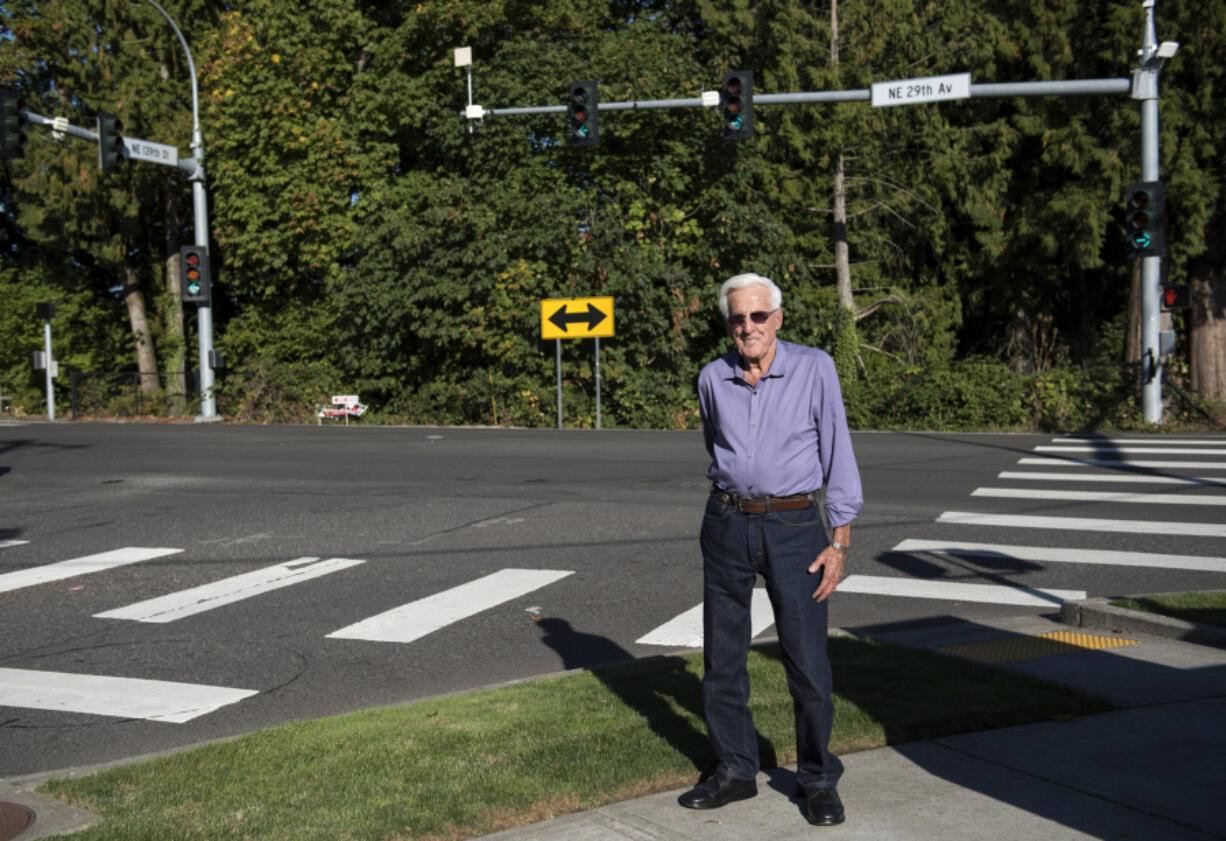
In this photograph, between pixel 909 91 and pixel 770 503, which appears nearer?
pixel 770 503

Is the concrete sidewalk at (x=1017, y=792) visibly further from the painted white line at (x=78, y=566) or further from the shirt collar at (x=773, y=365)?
the painted white line at (x=78, y=566)

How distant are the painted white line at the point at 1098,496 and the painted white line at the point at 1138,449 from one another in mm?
4162

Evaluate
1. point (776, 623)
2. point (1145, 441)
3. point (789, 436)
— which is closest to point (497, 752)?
point (776, 623)

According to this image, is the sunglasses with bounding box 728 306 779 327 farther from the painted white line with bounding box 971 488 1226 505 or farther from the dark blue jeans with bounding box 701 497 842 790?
the painted white line with bounding box 971 488 1226 505

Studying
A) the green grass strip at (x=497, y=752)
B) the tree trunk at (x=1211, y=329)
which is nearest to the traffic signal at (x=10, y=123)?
the green grass strip at (x=497, y=752)

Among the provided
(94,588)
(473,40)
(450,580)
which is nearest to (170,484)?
(94,588)

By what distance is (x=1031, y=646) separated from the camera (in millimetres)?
6695

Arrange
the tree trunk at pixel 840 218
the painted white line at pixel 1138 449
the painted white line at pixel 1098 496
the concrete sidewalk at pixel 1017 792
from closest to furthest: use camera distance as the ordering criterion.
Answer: the concrete sidewalk at pixel 1017 792 → the painted white line at pixel 1098 496 → the painted white line at pixel 1138 449 → the tree trunk at pixel 840 218

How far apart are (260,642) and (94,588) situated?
2.55 meters

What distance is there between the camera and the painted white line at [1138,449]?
54.8ft

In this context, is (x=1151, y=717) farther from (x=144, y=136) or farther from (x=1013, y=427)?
(x=144, y=136)

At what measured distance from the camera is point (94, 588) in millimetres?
9242

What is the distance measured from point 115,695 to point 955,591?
5.65 m

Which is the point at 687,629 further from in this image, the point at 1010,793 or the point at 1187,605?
the point at 1010,793
